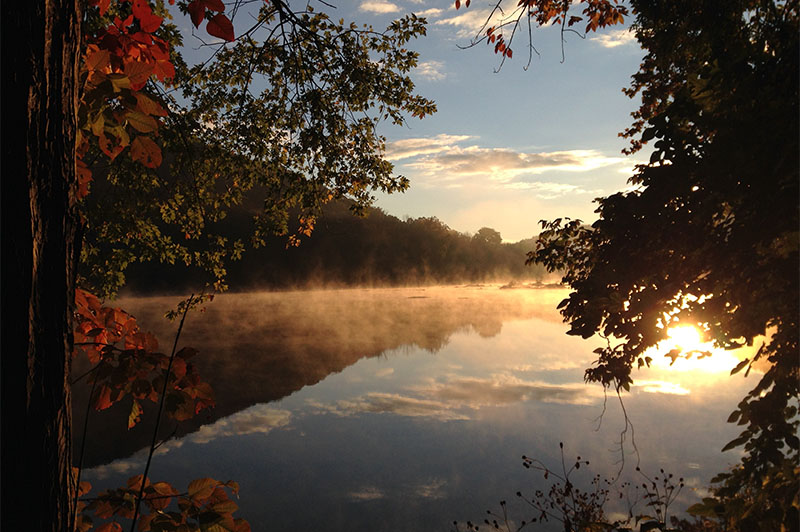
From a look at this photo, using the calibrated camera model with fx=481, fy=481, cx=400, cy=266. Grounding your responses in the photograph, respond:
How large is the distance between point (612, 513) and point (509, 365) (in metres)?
20.2

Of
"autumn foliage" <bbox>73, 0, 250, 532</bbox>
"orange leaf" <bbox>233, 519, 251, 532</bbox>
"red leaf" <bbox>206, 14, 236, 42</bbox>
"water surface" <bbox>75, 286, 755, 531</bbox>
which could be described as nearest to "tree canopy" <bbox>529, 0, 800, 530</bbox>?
"orange leaf" <bbox>233, 519, 251, 532</bbox>

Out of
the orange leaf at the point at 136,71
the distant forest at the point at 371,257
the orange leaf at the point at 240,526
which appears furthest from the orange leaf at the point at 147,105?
the distant forest at the point at 371,257

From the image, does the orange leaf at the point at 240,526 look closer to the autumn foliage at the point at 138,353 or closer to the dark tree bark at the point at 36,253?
the autumn foliage at the point at 138,353

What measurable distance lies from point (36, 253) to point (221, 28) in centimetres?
168

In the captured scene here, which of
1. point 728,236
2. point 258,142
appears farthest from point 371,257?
point 728,236

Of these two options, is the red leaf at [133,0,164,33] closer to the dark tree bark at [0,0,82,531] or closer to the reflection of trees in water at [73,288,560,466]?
the dark tree bark at [0,0,82,531]

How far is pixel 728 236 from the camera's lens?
15.4 ft

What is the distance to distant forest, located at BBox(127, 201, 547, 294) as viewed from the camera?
303 ft

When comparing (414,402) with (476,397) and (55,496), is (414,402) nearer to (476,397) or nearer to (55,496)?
(476,397)

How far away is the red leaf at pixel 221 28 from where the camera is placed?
2.63 m

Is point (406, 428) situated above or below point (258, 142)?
below

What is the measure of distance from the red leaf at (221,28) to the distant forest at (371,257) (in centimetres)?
8639

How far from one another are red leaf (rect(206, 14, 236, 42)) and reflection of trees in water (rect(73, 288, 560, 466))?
205cm

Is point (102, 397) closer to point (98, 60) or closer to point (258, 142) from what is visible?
point (98, 60)
